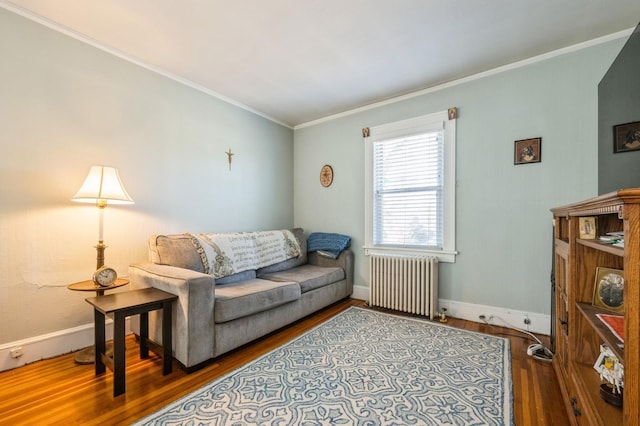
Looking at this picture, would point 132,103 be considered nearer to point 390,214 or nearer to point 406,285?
point 390,214

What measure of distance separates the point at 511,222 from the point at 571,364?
150 centimetres

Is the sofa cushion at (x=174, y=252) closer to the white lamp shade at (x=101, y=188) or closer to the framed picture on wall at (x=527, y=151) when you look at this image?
the white lamp shade at (x=101, y=188)

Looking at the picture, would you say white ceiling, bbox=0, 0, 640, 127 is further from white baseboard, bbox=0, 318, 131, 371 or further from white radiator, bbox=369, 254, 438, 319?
white baseboard, bbox=0, 318, 131, 371

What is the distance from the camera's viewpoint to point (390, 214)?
3.52 meters

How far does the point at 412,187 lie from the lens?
10.9ft

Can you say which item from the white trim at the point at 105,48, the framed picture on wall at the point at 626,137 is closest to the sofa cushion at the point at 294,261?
the white trim at the point at 105,48

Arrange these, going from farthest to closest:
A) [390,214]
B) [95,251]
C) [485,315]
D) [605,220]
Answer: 1. [390,214]
2. [485,315]
3. [95,251]
4. [605,220]

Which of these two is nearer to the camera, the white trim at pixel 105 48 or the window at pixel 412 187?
the white trim at pixel 105 48

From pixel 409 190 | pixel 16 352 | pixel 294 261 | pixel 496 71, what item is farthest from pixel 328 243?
pixel 16 352

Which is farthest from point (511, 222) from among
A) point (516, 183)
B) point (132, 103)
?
point (132, 103)

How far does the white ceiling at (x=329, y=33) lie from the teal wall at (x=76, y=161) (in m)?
0.22

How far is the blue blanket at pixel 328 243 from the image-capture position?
12.1 ft

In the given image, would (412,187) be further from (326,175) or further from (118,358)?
(118,358)

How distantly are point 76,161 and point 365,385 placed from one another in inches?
109
